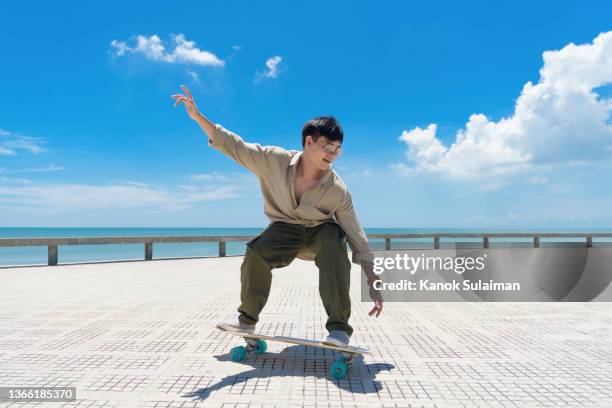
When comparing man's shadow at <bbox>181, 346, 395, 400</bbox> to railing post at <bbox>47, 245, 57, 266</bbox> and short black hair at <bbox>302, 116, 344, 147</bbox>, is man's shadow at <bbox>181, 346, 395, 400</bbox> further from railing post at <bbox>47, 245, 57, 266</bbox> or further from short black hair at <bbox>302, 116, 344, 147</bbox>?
railing post at <bbox>47, 245, 57, 266</bbox>

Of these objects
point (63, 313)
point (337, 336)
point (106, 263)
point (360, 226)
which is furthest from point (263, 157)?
point (106, 263)

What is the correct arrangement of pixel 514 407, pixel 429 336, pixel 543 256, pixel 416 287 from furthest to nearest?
pixel 543 256
pixel 416 287
pixel 429 336
pixel 514 407

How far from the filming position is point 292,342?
2.98m

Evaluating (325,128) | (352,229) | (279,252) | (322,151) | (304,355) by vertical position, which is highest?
(325,128)

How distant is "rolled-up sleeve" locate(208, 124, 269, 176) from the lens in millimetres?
3092

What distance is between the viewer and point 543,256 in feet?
32.7

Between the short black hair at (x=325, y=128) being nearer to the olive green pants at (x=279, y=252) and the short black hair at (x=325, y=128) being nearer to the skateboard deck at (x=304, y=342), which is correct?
the olive green pants at (x=279, y=252)

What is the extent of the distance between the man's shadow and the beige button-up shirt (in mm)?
761

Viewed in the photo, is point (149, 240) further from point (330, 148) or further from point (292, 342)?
point (330, 148)

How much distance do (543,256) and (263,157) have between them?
915cm

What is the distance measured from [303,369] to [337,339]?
1.24ft

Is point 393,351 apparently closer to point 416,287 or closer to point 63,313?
point 63,313

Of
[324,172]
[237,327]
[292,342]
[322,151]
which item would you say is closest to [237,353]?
[237,327]

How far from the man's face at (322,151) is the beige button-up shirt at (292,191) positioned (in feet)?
0.41
